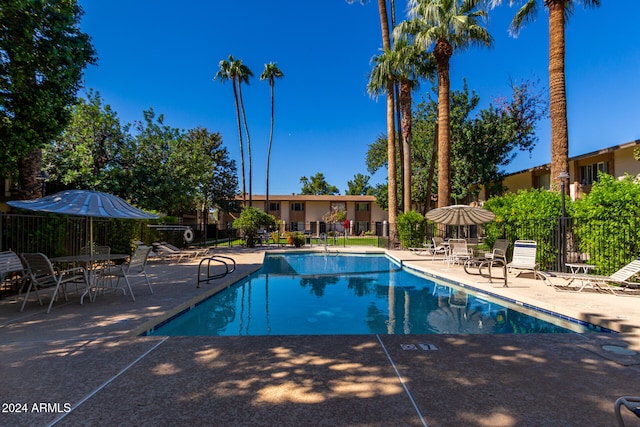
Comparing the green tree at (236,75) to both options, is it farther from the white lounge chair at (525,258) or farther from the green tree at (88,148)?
the white lounge chair at (525,258)

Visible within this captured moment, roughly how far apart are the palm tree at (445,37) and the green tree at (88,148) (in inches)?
627

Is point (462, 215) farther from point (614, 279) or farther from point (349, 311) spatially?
point (349, 311)

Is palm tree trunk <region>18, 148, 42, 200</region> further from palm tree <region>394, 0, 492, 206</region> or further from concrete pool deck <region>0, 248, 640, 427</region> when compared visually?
palm tree <region>394, 0, 492, 206</region>

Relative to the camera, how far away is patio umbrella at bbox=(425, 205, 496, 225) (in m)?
11.5

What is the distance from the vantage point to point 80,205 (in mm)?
5918

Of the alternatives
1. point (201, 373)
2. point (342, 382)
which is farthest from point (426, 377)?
point (201, 373)

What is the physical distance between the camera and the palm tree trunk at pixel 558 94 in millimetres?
11172

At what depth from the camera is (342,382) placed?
3.00 meters

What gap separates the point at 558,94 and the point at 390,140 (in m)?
9.26

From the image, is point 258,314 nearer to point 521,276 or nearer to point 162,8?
point 521,276

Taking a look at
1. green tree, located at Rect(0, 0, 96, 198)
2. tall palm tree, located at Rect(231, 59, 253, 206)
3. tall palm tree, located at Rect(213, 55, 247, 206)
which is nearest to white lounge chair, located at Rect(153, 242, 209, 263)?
green tree, located at Rect(0, 0, 96, 198)

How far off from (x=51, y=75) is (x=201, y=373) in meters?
7.83

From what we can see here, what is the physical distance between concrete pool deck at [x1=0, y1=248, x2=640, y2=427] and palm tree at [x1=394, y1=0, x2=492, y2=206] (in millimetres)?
11822

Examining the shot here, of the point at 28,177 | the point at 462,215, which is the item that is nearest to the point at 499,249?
the point at 462,215
